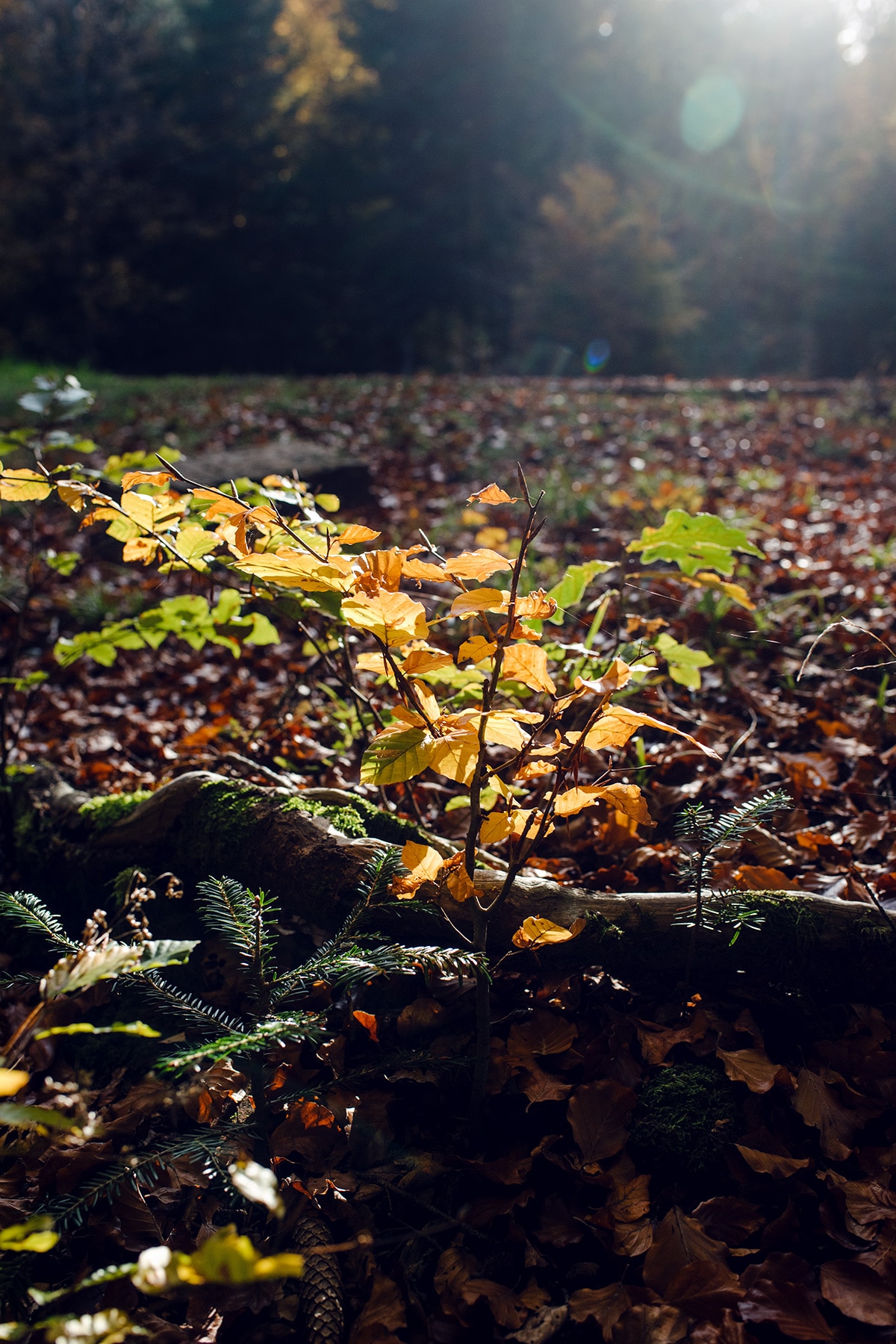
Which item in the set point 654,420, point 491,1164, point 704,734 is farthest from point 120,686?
Answer: point 654,420

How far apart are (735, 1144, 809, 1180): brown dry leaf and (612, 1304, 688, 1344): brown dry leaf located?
0.25m

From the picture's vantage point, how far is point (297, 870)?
5.06 feet

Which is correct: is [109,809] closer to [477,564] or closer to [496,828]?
[496,828]

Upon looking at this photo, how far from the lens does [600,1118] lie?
4.04ft

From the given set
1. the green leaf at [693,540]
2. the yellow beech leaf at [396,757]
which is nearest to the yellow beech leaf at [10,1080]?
the yellow beech leaf at [396,757]

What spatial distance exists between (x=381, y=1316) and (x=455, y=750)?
0.80m

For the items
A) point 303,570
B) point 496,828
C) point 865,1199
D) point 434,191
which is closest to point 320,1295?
point 496,828

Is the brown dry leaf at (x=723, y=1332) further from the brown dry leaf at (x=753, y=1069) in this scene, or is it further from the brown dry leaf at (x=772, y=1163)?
the brown dry leaf at (x=753, y=1069)

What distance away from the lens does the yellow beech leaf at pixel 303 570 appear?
1007 mm

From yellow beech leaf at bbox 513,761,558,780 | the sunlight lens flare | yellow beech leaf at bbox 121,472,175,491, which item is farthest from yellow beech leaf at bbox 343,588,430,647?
the sunlight lens flare

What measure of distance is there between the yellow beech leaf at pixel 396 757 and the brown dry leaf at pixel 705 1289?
781mm

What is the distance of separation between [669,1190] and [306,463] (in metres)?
5.29

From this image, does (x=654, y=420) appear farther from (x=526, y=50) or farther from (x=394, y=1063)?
(x=526, y=50)

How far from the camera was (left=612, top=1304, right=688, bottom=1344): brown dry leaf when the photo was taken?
3.20 ft
